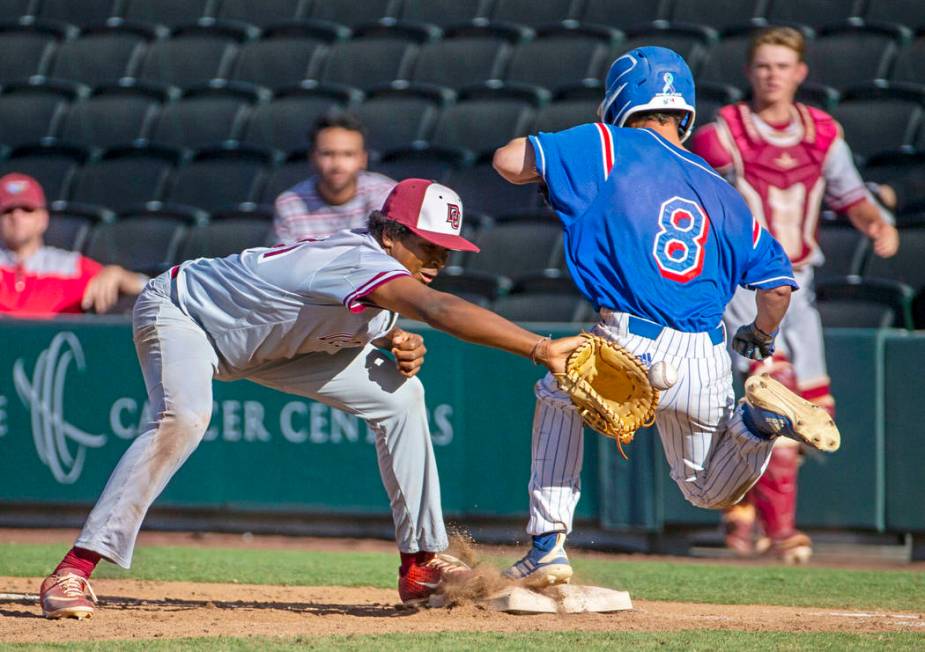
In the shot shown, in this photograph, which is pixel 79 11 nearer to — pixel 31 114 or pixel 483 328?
pixel 31 114

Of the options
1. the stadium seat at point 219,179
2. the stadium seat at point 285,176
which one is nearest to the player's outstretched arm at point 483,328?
the stadium seat at point 285,176

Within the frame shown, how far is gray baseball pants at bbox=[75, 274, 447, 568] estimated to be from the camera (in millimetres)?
4453

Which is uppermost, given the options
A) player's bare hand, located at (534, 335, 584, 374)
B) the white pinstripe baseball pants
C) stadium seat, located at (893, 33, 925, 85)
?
stadium seat, located at (893, 33, 925, 85)

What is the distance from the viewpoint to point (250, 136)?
1062 cm

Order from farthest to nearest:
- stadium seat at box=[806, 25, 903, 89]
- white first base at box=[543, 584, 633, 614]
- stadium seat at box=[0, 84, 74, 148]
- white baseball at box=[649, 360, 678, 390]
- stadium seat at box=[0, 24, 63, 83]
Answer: stadium seat at box=[0, 24, 63, 83] < stadium seat at box=[0, 84, 74, 148] < stadium seat at box=[806, 25, 903, 89] < white first base at box=[543, 584, 633, 614] < white baseball at box=[649, 360, 678, 390]

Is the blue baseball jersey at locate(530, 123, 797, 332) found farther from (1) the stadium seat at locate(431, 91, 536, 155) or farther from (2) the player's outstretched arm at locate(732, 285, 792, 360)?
(1) the stadium seat at locate(431, 91, 536, 155)

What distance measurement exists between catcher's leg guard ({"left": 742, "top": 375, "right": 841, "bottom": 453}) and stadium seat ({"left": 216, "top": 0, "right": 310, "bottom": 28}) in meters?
8.78

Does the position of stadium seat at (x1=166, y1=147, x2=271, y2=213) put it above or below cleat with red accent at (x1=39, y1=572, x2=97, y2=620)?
above

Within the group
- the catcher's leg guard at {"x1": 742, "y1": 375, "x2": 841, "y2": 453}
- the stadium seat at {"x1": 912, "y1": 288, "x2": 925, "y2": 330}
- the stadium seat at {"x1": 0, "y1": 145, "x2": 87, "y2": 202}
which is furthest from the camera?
the stadium seat at {"x1": 0, "y1": 145, "x2": 87, "y2": 202}

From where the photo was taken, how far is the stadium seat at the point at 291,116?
408 inches

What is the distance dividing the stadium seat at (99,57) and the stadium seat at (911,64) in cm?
615

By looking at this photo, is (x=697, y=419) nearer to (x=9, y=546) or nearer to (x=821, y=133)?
(x=821, y=133)

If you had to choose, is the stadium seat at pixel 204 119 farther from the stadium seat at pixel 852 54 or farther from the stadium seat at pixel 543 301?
the stadium seat at pixel 852 54

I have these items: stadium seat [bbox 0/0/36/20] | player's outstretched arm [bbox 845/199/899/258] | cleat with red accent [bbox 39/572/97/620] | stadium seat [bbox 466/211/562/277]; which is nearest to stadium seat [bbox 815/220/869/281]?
player's outstretched arm [bbox 845/199/899/258]
